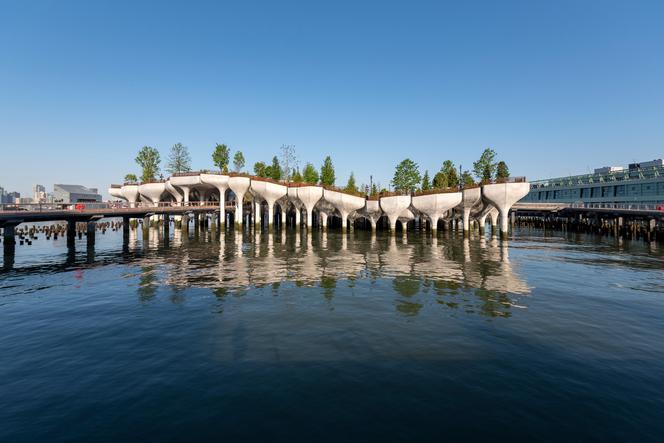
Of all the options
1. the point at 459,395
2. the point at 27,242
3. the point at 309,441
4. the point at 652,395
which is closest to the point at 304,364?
the point at 309,441

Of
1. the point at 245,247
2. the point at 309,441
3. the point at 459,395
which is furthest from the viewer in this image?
the point at 245,247

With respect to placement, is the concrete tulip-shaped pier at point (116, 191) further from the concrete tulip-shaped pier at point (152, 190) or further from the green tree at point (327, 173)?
the green tree at point (327, 173)

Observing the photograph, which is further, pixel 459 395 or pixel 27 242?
pixel 27 242

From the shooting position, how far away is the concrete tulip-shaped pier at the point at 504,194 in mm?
53281

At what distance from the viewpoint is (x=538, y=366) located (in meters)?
10.6

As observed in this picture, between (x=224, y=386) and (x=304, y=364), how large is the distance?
2519mm

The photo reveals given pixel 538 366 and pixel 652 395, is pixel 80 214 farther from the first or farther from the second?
pixel 652 395

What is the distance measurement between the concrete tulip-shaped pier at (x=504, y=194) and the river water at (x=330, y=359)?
31.4m

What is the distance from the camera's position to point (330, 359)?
11008mm

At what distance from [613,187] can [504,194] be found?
259 ft

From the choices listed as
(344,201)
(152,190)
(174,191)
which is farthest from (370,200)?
(152,190)

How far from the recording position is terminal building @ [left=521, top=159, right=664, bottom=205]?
3511 inches

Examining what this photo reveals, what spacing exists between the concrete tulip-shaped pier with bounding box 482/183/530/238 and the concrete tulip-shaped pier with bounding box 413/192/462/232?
4.90 meters

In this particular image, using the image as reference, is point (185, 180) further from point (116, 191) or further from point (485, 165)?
point (485, 165)
